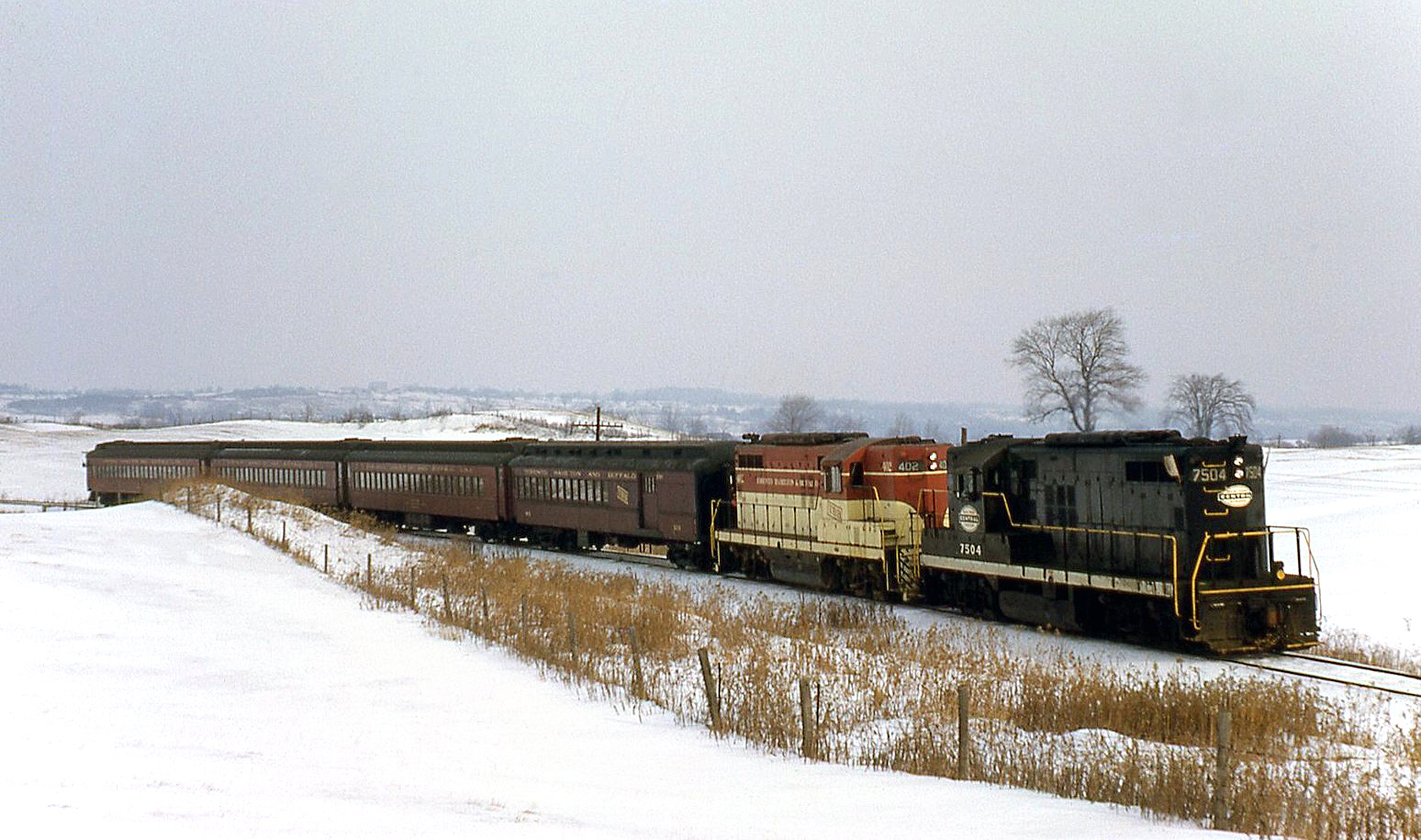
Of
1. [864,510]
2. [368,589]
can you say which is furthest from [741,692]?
[368,589]

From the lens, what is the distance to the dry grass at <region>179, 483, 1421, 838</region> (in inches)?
365

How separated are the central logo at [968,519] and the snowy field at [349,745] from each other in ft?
10.1

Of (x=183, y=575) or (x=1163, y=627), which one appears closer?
(x=1163, y=627)

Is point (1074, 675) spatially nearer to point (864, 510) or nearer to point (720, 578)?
point (864, 510)

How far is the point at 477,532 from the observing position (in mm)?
41281

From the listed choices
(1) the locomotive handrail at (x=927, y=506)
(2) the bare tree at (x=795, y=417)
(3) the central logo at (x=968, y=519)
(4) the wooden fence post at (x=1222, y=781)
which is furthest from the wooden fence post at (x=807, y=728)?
(2) the bare tree at (x=795, y=417)

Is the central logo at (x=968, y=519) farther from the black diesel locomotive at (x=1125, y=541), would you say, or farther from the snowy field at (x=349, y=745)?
the snowy field at (x=349, y=745)

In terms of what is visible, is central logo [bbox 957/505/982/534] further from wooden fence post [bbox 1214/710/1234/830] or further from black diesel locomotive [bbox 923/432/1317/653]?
wooden fence post [bbox 1214/710/1234/830]

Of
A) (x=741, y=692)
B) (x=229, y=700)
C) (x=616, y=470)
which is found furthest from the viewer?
(x=616, y=470)

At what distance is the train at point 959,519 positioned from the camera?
1744cm

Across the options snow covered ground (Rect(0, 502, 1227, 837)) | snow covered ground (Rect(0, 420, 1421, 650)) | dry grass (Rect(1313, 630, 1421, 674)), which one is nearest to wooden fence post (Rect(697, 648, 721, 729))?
snow covered ground (Rect(0, 502, 1227, 837))

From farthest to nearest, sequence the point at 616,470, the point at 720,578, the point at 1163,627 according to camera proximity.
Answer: the point at 616,470, the point at 720,578, the point at 1163,627

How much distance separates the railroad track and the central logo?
200 inches

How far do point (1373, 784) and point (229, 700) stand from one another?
1085 centimetres
